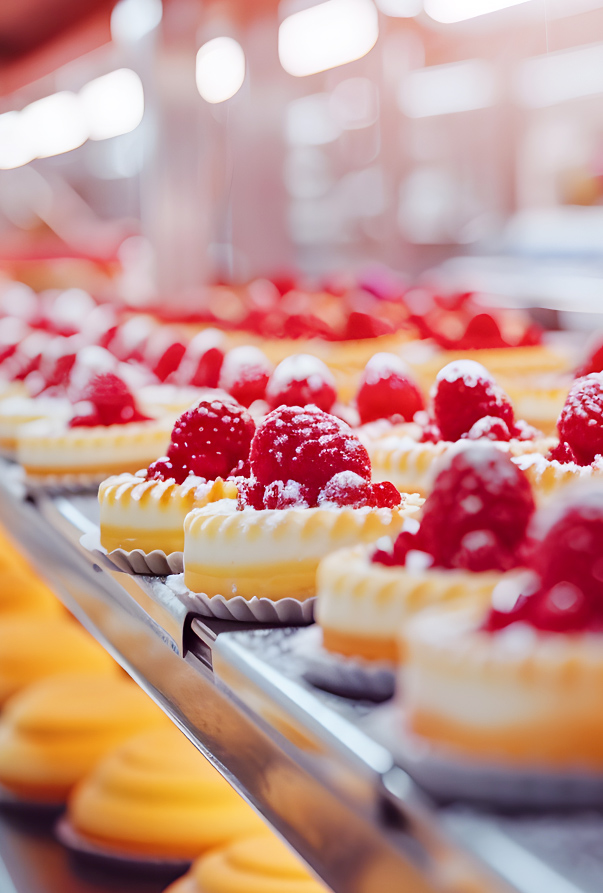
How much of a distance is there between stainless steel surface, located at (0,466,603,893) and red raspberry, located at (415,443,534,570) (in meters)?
0.12

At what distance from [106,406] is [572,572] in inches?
45.5

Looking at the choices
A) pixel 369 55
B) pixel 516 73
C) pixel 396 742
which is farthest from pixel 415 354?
pixel 516 73

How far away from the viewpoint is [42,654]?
1.99m

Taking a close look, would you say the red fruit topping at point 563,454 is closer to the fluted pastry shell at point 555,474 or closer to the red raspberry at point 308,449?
the fluted pastry shell at point 555,474

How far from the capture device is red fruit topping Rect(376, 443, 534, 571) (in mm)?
644

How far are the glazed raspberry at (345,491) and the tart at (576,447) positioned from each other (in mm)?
166

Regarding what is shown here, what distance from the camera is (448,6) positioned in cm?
337

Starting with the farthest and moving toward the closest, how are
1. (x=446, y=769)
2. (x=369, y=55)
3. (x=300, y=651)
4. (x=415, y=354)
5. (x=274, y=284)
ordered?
(x=369, y=55)
(x=274, y=284)
(x=415, y=354)
(x=300, y=651)
(x=446, y=769)

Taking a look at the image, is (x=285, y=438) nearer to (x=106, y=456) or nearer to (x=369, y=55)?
(x=106, y=456)

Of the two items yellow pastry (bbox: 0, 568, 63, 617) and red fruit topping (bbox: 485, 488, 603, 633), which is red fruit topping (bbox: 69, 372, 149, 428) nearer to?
yellow pastry (bbox: 0, 568, 63, 617)

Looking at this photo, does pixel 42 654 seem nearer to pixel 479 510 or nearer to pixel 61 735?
pixel 61 735

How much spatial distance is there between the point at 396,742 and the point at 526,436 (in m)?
0.65

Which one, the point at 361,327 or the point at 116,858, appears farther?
the point at 361,327

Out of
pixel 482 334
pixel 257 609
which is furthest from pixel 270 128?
pixel 257 609
